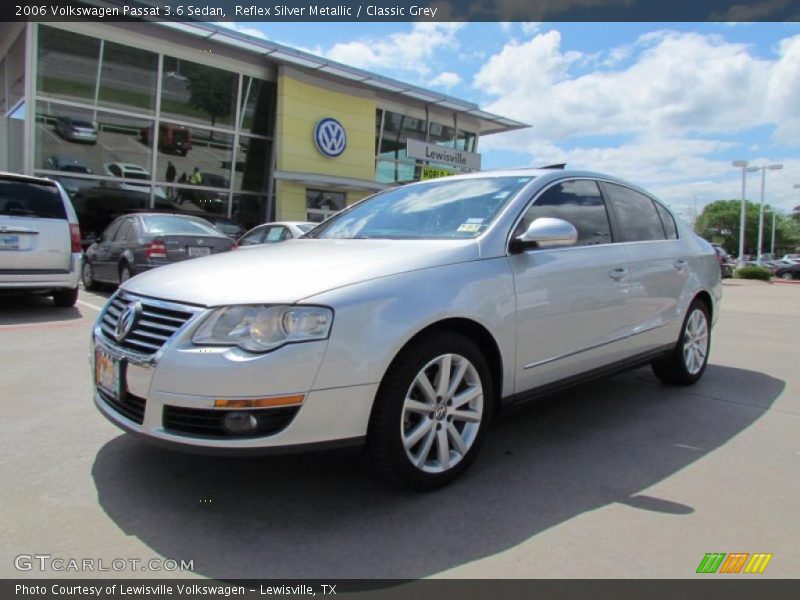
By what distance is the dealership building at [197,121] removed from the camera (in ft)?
52.3

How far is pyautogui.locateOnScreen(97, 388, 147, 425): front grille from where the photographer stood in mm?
2644

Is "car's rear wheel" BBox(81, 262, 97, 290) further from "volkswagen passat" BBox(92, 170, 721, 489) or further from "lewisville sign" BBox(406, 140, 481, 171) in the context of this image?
"lewisville sign" BBox(406, 140, 481, 171)

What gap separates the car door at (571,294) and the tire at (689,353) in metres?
1.05

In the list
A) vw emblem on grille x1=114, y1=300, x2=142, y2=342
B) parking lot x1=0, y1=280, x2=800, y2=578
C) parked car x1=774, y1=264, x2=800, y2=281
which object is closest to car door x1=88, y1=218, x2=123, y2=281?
parking lot x1=0, y1=280, x2=800, y2=578

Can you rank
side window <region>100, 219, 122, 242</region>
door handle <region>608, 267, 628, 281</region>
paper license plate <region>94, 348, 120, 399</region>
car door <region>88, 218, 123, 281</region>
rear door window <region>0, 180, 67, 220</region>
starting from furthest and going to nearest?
1. side window <region>100, 219, 122, 242</region>
2. car door <region>88, 218, 123, 281</region>
3. rear door window <region>0, 180, 67, 220</region>
4. door handle <region>608, 267, 628, 281</region>
5. paper license plate <region>94, 348, 120, 399</region>

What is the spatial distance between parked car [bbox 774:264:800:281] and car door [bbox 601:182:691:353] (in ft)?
144

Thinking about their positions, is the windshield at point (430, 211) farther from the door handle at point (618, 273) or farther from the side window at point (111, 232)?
the side window at point (111, 232)

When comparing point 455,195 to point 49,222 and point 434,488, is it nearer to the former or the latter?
point 434,488

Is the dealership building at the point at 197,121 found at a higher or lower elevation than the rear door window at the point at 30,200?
higher

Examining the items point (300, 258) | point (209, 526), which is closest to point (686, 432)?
point (300, 258)

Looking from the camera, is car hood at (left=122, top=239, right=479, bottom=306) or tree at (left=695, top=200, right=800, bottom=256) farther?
tree at (left=695, top=200, right=800, bottom=256)

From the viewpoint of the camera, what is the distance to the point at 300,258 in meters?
3.07

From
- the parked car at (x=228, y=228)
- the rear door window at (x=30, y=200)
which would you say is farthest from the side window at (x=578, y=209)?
the parked car at (x=228, y=228)


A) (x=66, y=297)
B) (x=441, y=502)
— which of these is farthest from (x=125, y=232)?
(x=441, y=502)
